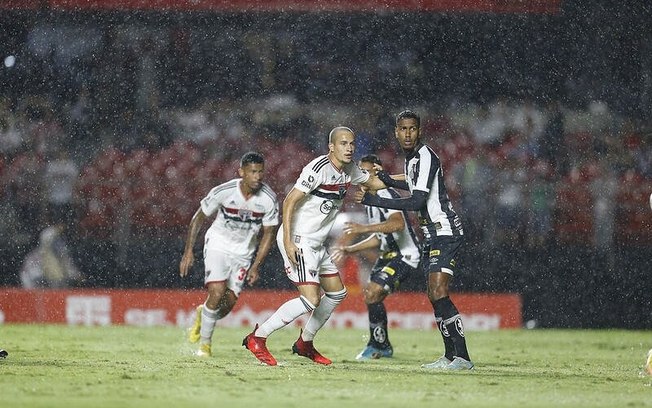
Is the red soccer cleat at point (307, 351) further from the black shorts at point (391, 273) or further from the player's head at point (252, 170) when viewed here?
the player's head at point (252, 170)

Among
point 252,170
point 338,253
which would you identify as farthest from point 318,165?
point 338,253

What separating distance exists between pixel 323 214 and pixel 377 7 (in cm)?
1083

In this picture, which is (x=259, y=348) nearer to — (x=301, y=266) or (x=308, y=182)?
(x=301, y=266)

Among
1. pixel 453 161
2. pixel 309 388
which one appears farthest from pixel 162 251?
pixel 309 388

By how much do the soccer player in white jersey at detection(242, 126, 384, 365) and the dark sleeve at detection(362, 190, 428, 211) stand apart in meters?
0.31

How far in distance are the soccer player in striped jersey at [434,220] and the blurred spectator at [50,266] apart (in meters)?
9.08

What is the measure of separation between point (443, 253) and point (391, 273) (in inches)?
71.8

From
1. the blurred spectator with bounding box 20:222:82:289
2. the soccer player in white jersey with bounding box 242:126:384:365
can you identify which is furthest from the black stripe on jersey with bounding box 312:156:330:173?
the blurred spectator with bounding box 20:222:82:289

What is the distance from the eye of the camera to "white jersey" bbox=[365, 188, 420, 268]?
1212 cm

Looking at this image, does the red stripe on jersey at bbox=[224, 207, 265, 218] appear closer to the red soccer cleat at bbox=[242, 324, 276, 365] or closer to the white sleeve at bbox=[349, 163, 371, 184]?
the white sleeve at bbox=[349, 163, 371, 184]

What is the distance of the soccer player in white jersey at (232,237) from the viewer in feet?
38.3

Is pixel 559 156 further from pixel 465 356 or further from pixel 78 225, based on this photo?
pixel 465 356

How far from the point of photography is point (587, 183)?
63.2 feet

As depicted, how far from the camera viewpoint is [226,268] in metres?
11.8
